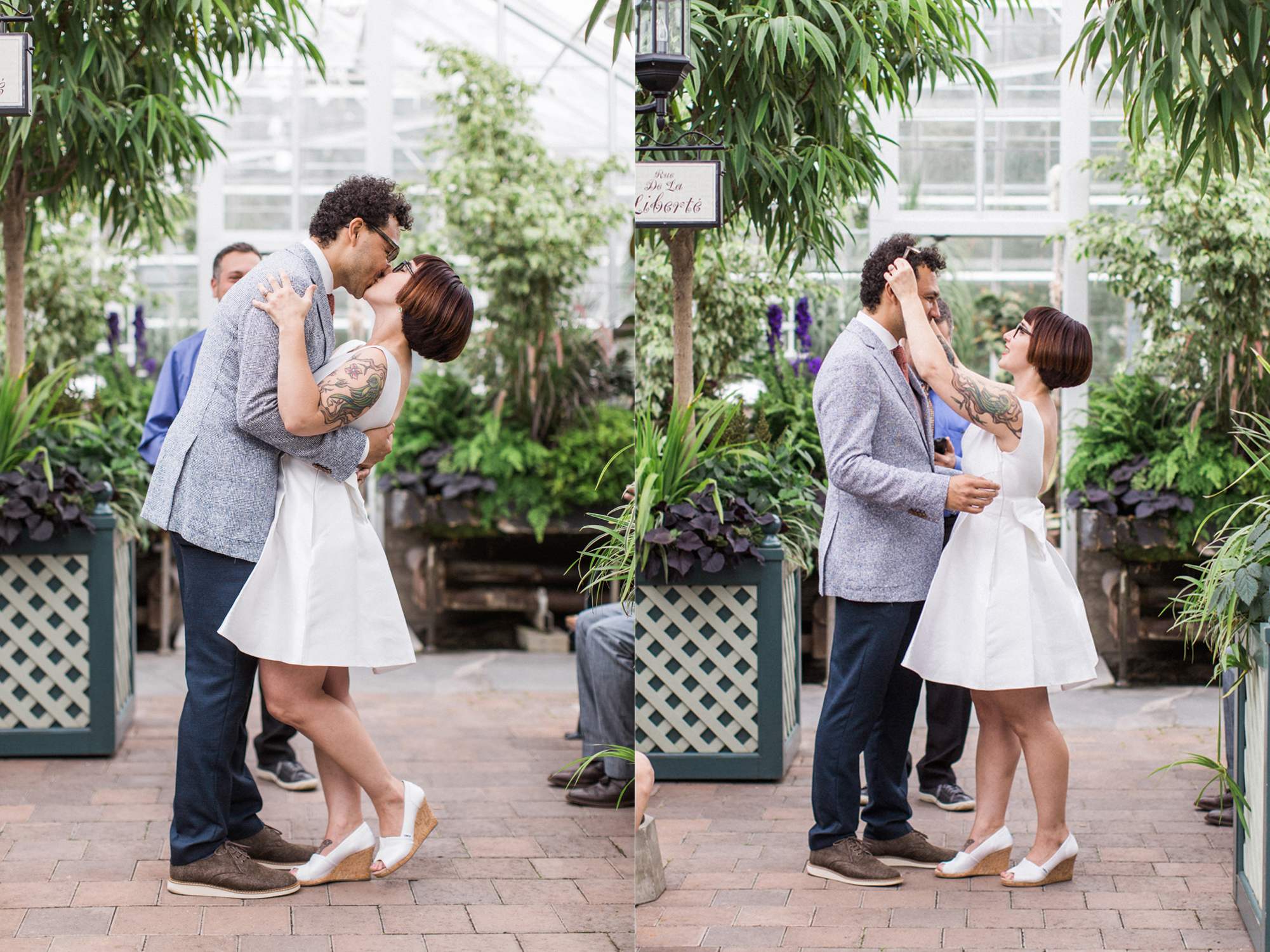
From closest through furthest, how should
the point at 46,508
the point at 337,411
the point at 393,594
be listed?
1. the point at 337,411
2. the point at 393,594
3. the point at 46,508

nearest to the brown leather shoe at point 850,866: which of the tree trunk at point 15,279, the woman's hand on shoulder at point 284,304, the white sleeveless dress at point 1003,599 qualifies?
the white sleeveless dress at point 1003,599

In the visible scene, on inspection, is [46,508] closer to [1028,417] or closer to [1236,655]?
[1028,417]

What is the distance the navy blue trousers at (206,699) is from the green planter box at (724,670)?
2.71 feet

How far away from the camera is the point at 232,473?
7.27ft

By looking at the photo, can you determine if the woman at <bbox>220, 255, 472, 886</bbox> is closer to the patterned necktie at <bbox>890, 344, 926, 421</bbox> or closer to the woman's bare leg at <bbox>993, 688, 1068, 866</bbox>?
the patterned necktie at <bbox>890, 344, 926, 421</bbox>

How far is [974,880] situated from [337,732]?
1.33 meters

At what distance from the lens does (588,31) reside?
2.35m

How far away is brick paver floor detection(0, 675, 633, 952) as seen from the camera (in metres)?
2.17

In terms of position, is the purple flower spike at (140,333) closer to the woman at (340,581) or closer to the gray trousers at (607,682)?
the woman at (340,581)

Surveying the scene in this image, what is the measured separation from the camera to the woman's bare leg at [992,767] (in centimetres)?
234

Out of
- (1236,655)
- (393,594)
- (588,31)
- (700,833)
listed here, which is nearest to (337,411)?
(393,594)

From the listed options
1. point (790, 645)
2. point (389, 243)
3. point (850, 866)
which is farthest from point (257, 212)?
point (850, 866)

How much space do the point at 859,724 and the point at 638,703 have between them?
463mm

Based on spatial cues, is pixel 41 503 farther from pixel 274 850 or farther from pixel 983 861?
pixel 983 861
